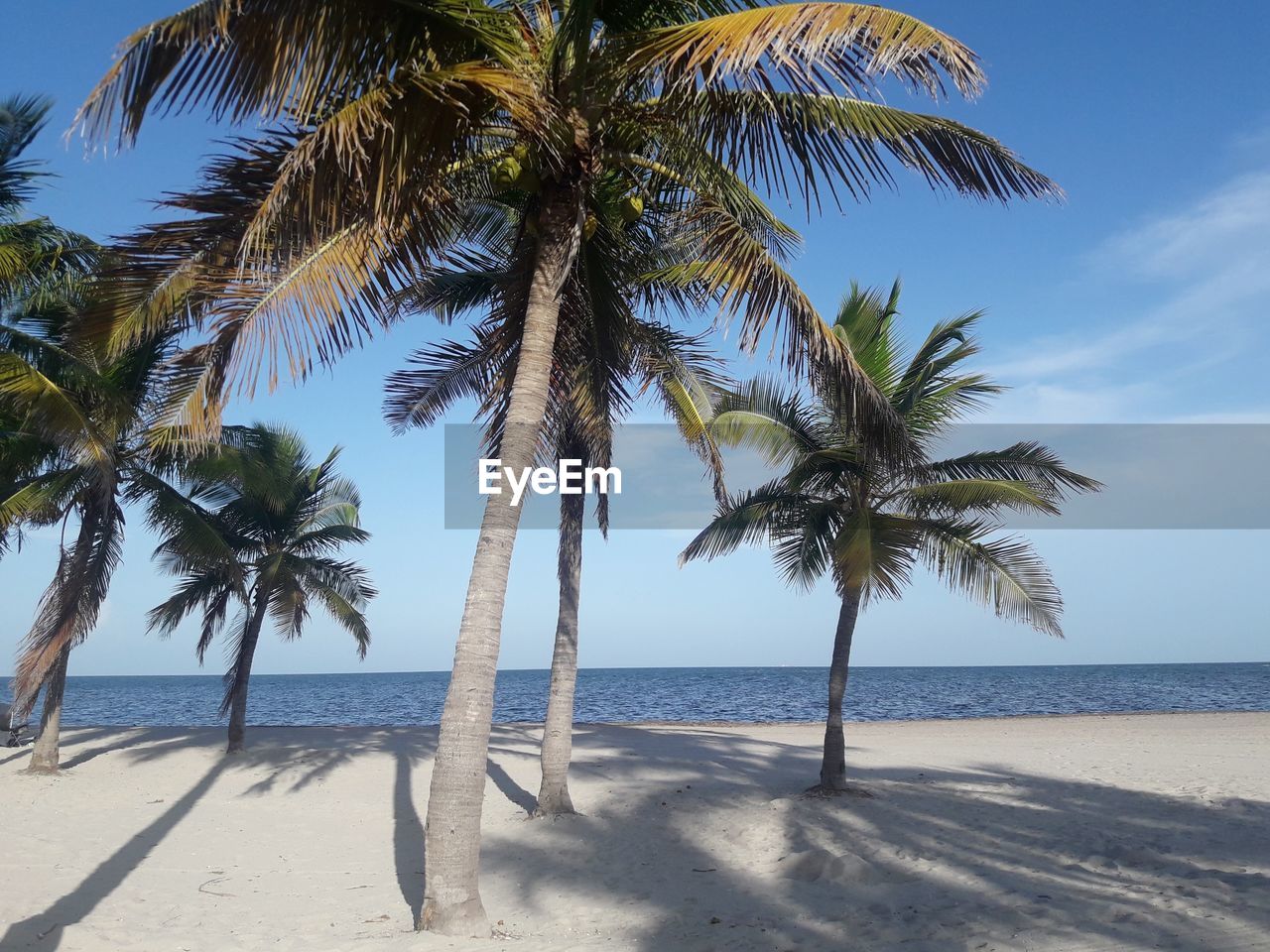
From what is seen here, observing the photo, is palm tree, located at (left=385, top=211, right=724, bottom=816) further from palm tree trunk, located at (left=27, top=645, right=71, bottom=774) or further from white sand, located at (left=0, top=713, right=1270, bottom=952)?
palm tree trunk, located at (left=27, top=645, right=71, bottom=774)

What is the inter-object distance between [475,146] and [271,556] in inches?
458

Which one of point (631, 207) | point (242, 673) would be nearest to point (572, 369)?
point (631, 207)

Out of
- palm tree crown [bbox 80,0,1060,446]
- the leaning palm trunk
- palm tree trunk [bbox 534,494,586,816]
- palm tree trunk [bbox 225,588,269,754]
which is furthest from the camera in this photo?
palm tree trunk [bbox 225,588,269,754]

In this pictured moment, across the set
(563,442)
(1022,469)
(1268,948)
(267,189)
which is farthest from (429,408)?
(1268,948)

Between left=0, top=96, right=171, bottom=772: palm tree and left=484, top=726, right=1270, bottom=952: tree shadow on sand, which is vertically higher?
left=0, top=96, right=171, bottom=772: palm tree

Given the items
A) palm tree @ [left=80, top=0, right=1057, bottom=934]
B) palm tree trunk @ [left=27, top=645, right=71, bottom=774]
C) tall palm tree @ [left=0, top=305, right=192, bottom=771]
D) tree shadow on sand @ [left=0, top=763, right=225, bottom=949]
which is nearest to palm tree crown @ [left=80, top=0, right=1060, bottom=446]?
palm tree @ [left=80, top=0, right=1057, bottom=934]

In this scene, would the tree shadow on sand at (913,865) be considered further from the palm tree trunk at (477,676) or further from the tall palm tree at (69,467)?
the tall palm tree at (69,467)

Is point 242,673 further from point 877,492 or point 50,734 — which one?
point 877,492

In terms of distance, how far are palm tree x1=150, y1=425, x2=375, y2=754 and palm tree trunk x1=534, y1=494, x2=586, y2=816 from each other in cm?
594

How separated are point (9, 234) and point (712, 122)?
1013 centimetres

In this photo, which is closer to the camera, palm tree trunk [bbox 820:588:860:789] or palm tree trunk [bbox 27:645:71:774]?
palm tree trunk [bbox 820:588:860:789]

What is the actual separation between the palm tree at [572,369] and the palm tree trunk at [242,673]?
23.4 feet

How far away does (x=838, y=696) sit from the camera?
469 inches

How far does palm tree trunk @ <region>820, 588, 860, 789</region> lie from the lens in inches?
457
